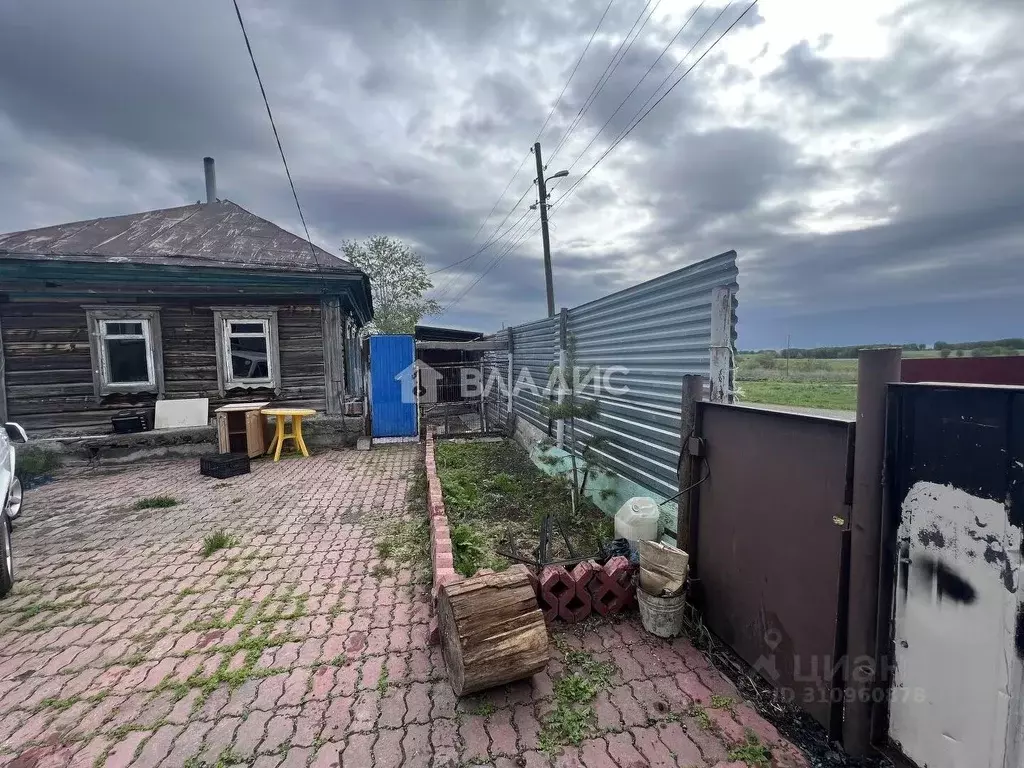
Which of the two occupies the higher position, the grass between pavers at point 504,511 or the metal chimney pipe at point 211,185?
the metal chimney pipe at point 211,185

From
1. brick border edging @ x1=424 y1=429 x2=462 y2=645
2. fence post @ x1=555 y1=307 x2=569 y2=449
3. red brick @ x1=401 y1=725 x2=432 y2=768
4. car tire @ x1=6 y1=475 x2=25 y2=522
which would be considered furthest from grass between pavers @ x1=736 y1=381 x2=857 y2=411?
car tire @ x1=6 y1=475 x2=25 y2=522

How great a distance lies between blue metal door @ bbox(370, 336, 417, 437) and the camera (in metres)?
9.00

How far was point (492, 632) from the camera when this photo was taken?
2.20 meters

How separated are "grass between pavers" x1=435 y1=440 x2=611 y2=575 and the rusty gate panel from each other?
1112 millimetres

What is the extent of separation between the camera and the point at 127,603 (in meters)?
3.12

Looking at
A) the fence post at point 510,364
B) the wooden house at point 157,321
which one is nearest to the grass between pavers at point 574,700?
the fence post at point 510,364

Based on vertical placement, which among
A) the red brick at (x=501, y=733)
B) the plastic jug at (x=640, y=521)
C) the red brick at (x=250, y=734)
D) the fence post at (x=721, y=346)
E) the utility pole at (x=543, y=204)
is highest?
the utility pole at (x=543, y=204)

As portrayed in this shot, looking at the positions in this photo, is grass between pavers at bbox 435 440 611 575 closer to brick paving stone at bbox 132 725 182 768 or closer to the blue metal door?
brick paving stone at bbox 132 725 182 768

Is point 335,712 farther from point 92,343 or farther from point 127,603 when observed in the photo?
point 92,343

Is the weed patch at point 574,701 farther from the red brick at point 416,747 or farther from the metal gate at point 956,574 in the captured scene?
the metal gate at point 956,574

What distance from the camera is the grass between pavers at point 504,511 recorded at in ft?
12.3

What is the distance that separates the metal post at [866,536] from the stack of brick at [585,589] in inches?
51.7

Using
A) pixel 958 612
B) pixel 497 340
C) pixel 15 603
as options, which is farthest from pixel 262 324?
pixel 958 612

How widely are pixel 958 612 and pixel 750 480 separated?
98cm
